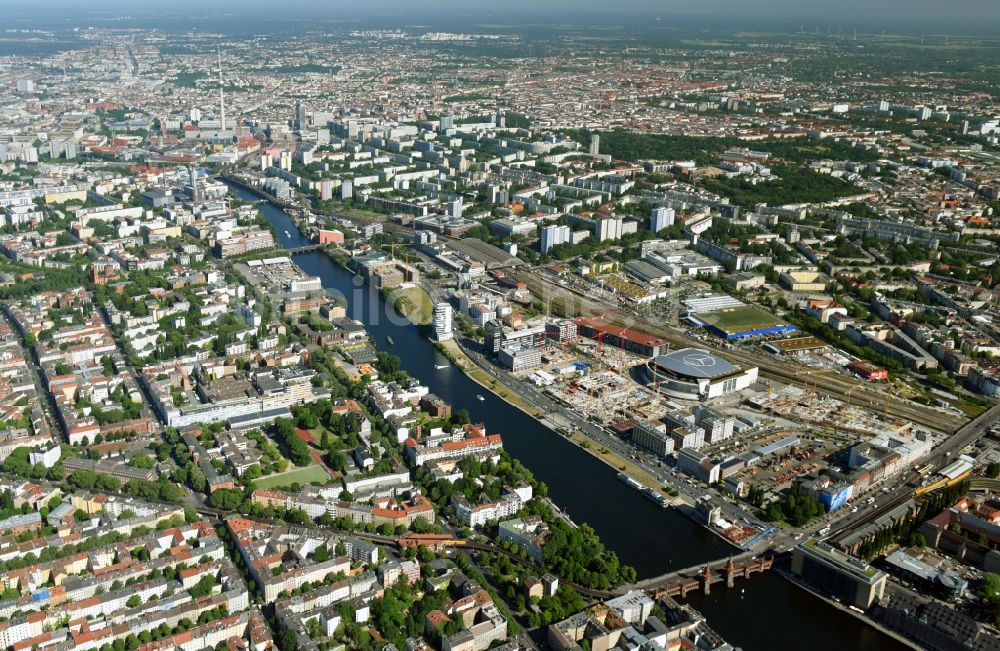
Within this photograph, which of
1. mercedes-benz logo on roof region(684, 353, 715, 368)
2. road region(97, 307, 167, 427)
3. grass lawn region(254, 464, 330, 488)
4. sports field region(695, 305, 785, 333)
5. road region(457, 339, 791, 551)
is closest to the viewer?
road region(457, 339, 791, 551)

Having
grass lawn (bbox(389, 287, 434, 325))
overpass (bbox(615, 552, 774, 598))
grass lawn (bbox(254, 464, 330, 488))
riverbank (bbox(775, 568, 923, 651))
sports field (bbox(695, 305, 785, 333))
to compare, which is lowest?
riverbank (bbox(775, 568, 923, 651))

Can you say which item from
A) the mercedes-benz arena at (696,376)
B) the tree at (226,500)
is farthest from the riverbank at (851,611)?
the tree at (226,500)

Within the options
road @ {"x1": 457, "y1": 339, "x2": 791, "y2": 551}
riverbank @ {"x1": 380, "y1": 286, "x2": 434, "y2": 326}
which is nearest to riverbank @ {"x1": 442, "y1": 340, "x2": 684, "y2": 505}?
road @ {"x1": 457, "y1": 339, "x2": 791, "y2": 551}

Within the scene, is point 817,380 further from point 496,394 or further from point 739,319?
point 496,394

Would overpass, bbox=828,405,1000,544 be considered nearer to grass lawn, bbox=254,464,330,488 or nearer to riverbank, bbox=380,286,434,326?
grass lawn, bbox=254,464,330,488

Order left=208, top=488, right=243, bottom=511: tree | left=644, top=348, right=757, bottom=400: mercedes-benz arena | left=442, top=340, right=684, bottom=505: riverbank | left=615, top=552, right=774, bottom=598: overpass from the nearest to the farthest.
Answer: left=615, top=552, right=774, bottom=598: overpass → left=208, top=488, right=243, bottom=511: tree → left=442, top=340, right=684, bottom=505: riverbank → left=644, top=348, right=757, bottom=400: mercedes-benz arena

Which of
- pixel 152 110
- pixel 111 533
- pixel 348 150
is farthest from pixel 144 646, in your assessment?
pixel 152 110

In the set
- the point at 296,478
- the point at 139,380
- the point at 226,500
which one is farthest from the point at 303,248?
the point at 226,500

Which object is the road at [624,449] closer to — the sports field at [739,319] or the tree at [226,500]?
the sports field at [739,319]
